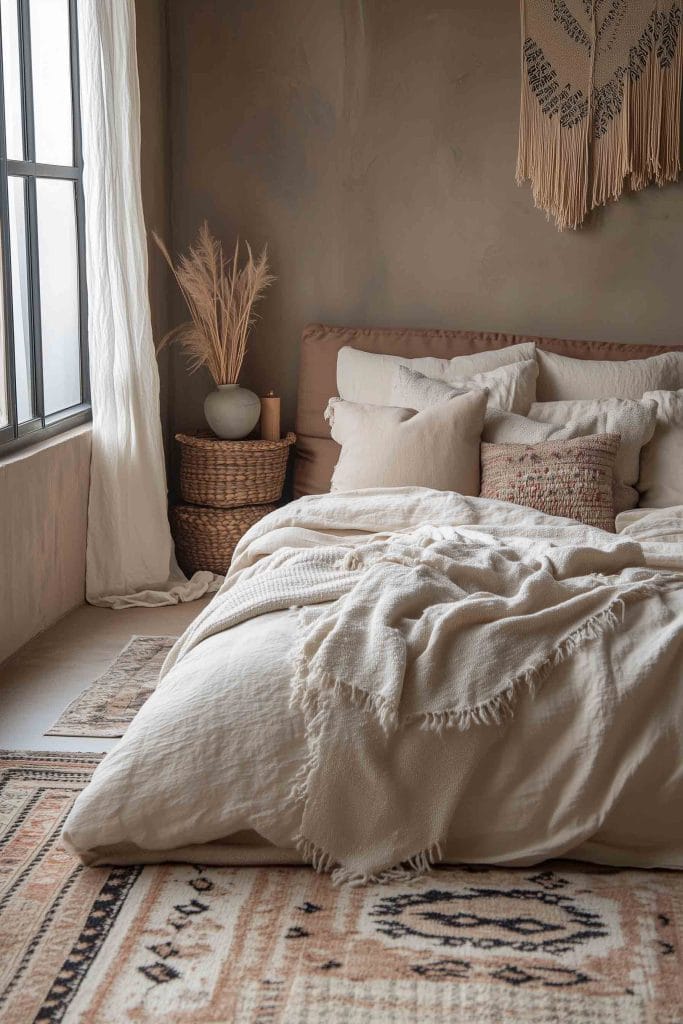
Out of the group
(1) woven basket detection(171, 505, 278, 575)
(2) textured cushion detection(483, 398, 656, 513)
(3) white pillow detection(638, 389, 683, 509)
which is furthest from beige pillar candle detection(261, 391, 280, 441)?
(3) white pillow detection(638, 389, 683, 509)

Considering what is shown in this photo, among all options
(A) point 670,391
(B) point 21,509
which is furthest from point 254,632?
(A) point 670,391

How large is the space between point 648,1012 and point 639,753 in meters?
0.53

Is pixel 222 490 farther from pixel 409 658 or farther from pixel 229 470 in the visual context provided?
pixel 409 658

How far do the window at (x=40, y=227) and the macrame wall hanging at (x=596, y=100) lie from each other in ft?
5.67

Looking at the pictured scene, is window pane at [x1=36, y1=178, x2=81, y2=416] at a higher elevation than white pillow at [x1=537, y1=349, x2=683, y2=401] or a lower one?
higher

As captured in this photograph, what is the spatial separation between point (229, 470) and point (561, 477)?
1.42m

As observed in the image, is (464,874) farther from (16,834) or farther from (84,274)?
(84,274)

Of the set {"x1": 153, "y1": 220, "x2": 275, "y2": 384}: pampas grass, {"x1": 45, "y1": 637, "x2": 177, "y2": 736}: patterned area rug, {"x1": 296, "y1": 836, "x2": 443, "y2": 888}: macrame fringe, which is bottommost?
{"x1": 45, "y1": 637, "x2": 177, "y2": 736}: patterned area rug

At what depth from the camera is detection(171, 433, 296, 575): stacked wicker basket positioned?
14.3ft

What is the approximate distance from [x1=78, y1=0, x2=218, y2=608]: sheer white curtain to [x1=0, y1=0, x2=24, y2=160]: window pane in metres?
0.31

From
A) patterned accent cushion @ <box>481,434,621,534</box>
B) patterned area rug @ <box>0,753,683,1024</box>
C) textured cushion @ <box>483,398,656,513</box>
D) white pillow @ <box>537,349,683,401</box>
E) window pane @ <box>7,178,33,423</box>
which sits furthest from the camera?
white pillow @ <box>537,349,683,401</box>

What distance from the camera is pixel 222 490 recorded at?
438cm

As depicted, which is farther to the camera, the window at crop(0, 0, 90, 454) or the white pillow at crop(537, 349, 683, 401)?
the white pillow at crop(537, 349, 683, 401)

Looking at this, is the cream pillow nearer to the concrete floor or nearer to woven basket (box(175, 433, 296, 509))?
woven basket (box(175, 433, 296, 509))
